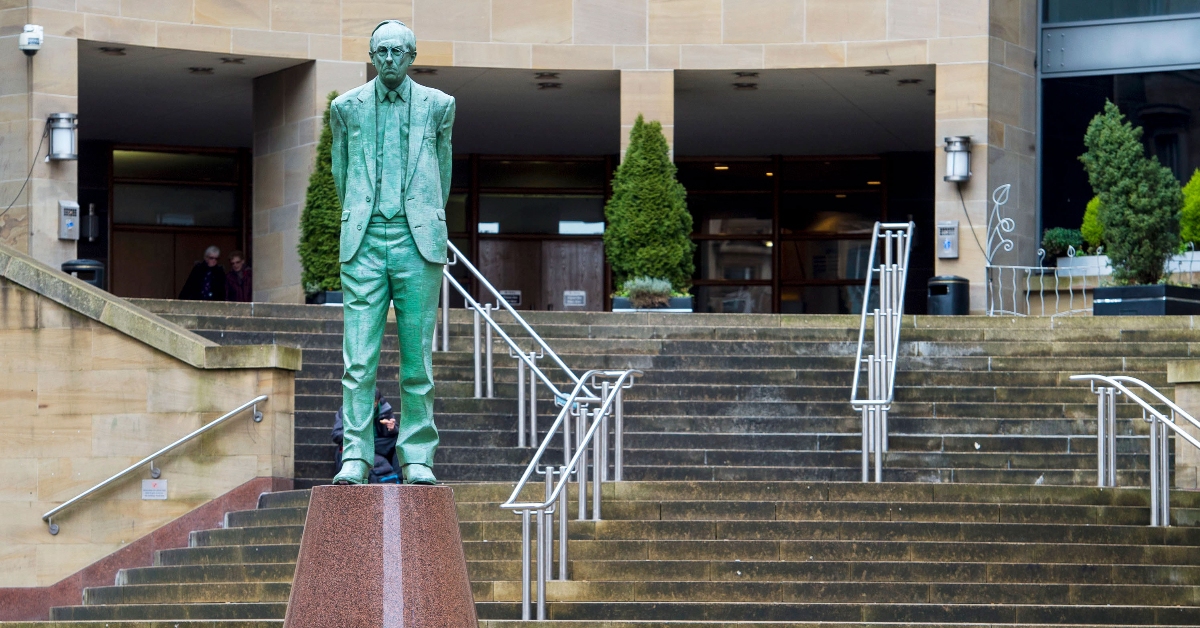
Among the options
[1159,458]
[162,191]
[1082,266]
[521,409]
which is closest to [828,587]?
[1159,458]

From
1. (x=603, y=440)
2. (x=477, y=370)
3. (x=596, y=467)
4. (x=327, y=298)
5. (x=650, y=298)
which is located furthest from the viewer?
(x=650, y=298)

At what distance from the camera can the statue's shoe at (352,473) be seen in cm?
765

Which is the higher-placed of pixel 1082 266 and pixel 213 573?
pixel 1082 266

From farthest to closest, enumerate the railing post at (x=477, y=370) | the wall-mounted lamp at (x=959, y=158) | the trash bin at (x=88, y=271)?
1. the wall-mounted lamp at (x=959, y=158)
2. the trash bin at (x=88, y=271)
3. the railing post at (x=477, y=370)

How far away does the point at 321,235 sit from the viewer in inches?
684

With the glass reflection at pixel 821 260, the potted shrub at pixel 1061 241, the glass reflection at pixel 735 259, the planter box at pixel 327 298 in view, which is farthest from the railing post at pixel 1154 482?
the glass reflection at pixel 735 259

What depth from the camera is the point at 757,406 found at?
536 inches

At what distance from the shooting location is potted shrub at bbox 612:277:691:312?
57.9ft

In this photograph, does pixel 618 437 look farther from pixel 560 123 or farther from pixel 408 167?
pixel 560 123

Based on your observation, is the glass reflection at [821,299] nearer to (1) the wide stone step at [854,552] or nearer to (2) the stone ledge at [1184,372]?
(2) the stone ledge at [1184,372]

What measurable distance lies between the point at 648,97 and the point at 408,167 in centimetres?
1201

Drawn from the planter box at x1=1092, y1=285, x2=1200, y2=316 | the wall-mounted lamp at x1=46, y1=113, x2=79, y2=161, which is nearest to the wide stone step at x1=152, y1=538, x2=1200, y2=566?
the planter box at x1=1092, y1=285, x2=1200, y2=316

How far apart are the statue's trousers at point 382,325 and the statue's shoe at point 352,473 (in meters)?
0.04

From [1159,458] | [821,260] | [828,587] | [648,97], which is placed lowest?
[828,587]
